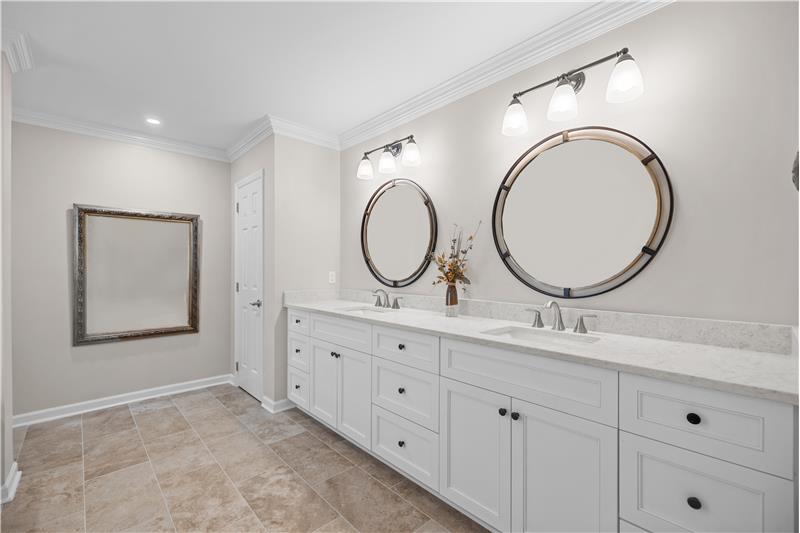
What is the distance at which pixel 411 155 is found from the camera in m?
2.66

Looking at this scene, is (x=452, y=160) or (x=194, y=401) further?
(x=194, y=401)

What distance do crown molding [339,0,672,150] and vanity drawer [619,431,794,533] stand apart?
185 centimetres

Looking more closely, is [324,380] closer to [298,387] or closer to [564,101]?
[298,387]

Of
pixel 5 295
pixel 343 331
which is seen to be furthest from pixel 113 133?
pixel 343 331

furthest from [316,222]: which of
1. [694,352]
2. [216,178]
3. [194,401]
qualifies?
[694,352]

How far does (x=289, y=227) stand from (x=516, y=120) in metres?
2.08

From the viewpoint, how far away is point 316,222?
3.42m

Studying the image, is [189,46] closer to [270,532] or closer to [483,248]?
[483,248]

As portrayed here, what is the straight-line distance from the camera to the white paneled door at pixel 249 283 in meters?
3.35

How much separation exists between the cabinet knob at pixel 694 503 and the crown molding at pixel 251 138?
11.1 ft

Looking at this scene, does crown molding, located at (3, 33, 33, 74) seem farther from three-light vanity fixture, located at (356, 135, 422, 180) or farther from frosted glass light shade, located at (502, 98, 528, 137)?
frosted glass light shade, located at (502, 98, 528, 137)

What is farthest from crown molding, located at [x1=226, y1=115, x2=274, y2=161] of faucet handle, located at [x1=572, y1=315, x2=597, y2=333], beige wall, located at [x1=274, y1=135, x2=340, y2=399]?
faucet handle, located at [x1=572, y1=315, x2=597, y2=333]

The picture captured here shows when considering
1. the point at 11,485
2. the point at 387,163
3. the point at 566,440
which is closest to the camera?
the point at 566,440

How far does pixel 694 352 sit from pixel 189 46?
2.88 meters
